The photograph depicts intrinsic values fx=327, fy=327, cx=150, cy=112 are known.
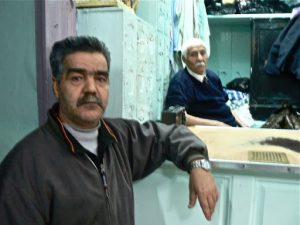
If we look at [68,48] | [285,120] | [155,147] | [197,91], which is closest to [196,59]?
[197,91]

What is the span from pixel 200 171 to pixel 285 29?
2.41 metres

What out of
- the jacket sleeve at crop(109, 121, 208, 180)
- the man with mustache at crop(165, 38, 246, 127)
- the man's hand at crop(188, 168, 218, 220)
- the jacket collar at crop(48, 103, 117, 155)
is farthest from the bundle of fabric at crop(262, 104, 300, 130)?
the jacket collar at crop(48, 103, 117, 155)

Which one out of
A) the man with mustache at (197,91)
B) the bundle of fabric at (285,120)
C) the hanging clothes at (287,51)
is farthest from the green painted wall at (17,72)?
the hanging clothes at (287,51)

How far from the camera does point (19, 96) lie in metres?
1.31

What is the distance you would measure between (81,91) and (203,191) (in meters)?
0.49

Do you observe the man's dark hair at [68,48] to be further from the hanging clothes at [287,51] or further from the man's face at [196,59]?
the hanging clothes at [287,51]

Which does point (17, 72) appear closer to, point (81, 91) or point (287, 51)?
point (81, 91)

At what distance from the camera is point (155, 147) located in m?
1.19

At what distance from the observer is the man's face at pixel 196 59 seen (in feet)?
8.22

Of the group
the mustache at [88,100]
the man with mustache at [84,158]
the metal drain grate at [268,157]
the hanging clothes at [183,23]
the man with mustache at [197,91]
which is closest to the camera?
the man with mustache at [84,158]

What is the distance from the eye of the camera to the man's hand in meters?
1.03

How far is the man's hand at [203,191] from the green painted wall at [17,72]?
66 centimetres

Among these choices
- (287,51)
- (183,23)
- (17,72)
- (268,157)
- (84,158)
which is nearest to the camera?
(84,158)

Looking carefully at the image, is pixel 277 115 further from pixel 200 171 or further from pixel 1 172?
pixel 1 172
